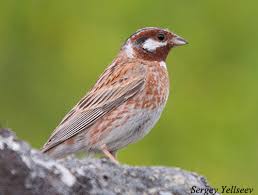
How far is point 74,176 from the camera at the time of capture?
799 centimetres

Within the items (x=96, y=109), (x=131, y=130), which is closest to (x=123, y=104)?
(x=96, y=109)

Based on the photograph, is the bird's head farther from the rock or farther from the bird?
the rock

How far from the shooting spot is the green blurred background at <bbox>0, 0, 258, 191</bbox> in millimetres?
14008

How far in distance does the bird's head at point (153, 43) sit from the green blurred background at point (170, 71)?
8.08 feet

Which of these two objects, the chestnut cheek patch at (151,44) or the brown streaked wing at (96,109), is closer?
the brown streaked wing at (96,109)

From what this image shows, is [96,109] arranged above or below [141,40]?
below

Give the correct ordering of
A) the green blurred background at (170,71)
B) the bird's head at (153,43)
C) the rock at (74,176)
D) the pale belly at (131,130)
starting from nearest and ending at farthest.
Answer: the rock at (74,176)
the pale belly at (131,130)
the bird's head at (153,43)
the green blurred background at (170,71)

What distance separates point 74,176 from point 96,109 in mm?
2635

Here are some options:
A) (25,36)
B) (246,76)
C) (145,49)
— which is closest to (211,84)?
(246,76)

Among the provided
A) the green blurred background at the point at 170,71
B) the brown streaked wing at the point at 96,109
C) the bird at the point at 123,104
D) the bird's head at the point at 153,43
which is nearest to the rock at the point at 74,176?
the bird at the point at 123,104

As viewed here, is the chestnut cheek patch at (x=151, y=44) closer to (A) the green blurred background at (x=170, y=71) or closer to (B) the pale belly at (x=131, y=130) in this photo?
(B) the pale belly at (x=131, y=130)

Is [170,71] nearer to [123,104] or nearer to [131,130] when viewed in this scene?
[123,104]

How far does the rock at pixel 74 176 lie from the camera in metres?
7.71

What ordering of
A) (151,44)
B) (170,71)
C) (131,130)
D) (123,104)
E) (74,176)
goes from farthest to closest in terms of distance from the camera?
(170,71)
(151,44)
(123,104)
(131,130)
(74,176)
